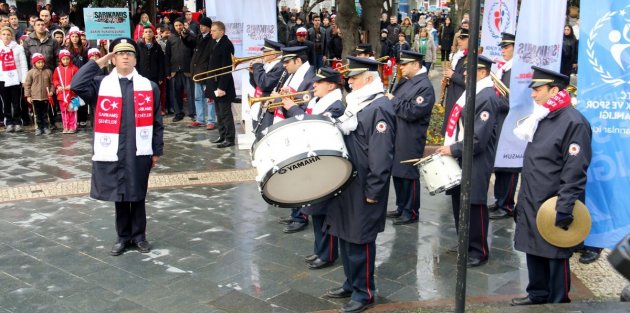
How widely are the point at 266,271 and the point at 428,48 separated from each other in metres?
16.8

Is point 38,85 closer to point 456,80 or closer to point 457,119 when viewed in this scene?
point 456,80

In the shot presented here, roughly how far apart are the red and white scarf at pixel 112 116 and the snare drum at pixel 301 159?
207cm

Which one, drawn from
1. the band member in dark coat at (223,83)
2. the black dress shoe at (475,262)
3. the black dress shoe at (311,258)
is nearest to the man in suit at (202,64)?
the band member in dark coat at (223,83)

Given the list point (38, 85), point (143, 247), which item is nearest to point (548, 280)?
point (143, 247)

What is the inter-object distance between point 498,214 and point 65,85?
27.4 feet

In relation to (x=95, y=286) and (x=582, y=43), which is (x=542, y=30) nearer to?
(x=582, y=43)

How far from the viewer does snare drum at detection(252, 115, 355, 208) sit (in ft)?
17.3

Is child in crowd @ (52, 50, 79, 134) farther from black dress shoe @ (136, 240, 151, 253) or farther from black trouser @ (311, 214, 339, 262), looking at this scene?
black trouser @ (311, 214, 339, 262)

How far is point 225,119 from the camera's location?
12344mm

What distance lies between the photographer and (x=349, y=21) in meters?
14.0

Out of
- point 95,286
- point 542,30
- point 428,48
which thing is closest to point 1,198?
point 95,286

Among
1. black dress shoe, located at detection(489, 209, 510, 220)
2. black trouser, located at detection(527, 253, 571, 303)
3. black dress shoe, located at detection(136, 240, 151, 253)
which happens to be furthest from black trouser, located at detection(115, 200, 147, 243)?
black dress shoe, located at detection(489, 209, 510, 220)

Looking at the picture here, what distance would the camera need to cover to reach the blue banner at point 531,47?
7297 mm

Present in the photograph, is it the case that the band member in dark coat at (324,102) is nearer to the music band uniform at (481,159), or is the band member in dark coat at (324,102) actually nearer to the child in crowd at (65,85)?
the music band uniform at (481,159)
